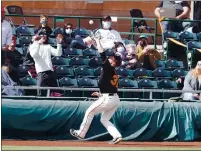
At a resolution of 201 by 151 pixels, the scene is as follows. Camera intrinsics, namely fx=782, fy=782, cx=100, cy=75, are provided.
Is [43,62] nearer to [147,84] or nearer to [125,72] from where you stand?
[125,72]

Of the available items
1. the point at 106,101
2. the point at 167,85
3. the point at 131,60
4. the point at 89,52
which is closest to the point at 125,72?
the point at 131,60

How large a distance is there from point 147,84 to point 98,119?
2443 millimetres

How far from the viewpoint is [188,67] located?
18.7m

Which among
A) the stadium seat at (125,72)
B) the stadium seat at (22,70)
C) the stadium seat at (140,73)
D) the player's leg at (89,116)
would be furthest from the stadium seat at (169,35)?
the player's leg at (89,116)

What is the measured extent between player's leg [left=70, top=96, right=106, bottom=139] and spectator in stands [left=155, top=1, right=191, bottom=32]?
671 cm

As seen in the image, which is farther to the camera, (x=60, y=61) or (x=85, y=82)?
(x=60, y=61)

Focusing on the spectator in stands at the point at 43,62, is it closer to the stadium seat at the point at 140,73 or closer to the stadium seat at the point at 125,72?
the stadium seat at the point at 125,72

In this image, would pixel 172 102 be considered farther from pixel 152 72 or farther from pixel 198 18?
pixel 198 18

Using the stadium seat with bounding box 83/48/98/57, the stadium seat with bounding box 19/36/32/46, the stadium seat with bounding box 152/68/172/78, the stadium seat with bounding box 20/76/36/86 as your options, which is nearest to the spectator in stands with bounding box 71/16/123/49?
the stadium seat with bounding box 83/48/98/57

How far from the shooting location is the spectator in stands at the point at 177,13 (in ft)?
65.0

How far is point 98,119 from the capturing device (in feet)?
48.0

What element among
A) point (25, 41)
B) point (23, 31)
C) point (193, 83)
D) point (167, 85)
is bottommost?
point (167, 85)

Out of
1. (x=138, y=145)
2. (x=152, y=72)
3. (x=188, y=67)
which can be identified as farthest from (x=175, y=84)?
(x=138, y=145)

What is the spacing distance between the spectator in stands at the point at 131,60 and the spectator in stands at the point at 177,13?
2452 millimetres
